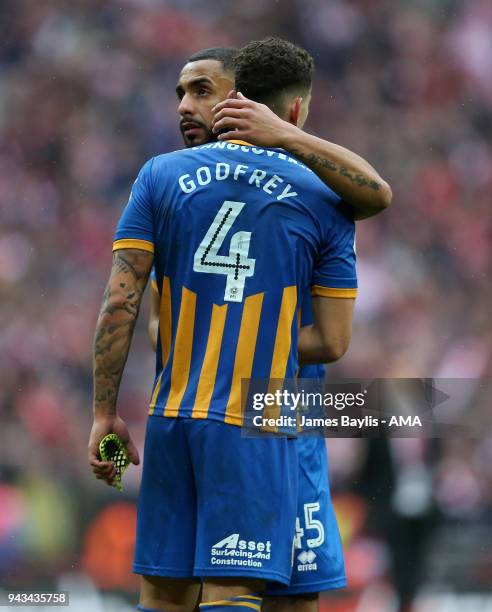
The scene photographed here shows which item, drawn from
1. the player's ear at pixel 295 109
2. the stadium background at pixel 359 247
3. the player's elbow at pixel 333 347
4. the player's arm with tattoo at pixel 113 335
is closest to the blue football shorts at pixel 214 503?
the player's arm with tattoo at pixel 113 335

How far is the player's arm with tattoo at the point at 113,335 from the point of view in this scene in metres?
2.49

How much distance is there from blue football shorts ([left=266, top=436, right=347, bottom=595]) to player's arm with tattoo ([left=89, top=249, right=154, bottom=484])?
0.64m

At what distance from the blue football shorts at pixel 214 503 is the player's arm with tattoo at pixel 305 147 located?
637 millimetres

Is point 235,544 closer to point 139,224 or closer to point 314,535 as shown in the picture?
point 314,535

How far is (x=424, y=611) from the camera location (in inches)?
200

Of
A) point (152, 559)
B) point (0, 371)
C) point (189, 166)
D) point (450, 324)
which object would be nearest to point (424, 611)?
point (450, 324)

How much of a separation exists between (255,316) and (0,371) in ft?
11.2

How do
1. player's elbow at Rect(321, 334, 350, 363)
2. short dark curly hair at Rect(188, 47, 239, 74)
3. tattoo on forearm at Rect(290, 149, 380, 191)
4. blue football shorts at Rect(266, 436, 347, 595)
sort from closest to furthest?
tattoo on forearm at Rect(290, 149, 380, 191) → player's elbow at Rect(321, 334, 350, 363) → blue football shorts at Rect(266, 436, 347, 595) → short dark curly hair at Rect(188, 47, 239, 74)

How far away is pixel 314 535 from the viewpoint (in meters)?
2.89

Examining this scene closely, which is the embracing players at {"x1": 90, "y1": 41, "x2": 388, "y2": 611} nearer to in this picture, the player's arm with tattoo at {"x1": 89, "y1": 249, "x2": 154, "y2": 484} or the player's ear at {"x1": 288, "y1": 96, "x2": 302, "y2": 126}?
the player's arm with tattoo at {"x1": 89, "y1": 249, "x2": 154, "y2": 484}

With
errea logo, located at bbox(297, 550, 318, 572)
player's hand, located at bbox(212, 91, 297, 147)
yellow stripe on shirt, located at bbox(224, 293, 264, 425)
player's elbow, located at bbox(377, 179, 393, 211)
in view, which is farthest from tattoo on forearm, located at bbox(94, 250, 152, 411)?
errea logo, located at bbox(297, 550, 318, 572)

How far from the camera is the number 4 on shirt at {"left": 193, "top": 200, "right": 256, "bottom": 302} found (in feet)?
8.05

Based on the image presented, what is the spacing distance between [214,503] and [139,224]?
2.29 feet

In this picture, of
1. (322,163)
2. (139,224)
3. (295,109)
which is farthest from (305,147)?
(139,224)
